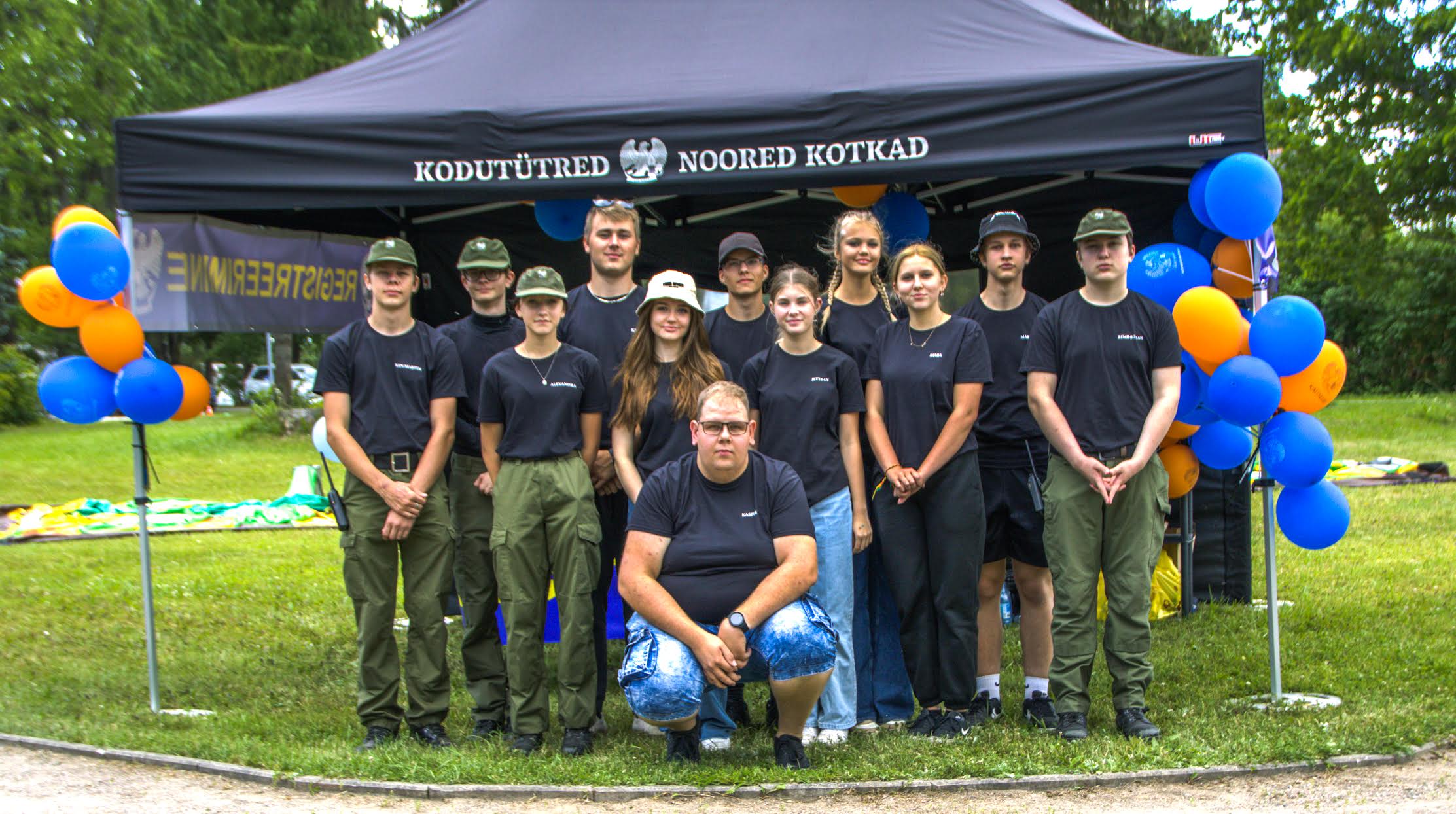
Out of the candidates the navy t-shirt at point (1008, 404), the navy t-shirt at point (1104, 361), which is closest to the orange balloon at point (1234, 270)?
the navy t-shirt at point (1104, 361)

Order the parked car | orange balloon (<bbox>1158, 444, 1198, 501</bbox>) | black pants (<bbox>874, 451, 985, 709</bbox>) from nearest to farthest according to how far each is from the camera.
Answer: black pants (<bbox>874, 451, 985, 709</bbox>) → orange balloon (<bbox>1158, 444, 1198, 501</bbox>) → the parked car

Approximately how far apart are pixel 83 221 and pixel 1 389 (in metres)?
23.1

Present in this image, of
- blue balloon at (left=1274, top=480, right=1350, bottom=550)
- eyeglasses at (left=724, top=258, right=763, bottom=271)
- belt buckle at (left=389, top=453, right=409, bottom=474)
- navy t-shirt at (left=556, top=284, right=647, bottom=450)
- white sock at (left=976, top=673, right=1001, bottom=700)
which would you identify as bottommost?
white sock at (left=976, top=673, right=1001, bottom=700)

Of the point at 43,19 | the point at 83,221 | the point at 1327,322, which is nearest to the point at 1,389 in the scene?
the point at 43,19

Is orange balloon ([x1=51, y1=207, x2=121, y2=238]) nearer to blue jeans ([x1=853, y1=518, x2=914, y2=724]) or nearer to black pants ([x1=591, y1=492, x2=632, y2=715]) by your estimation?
black pants ([x1=591, y1=492, x2=632, y2=715])

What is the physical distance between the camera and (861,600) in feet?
16.4

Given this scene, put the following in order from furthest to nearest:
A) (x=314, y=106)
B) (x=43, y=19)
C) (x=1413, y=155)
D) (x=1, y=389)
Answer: (x=43, y=19), (x=1, y=389), (x=1413, y=155), (x=314, y=106)

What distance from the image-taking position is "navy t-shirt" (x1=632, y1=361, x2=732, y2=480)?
15.5 ft

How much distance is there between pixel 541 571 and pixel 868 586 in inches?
52.1

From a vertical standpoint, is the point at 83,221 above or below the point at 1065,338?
above

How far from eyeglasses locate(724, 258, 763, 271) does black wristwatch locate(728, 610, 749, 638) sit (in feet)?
4.86

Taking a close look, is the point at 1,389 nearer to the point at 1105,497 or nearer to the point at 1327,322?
the point at 1105,497

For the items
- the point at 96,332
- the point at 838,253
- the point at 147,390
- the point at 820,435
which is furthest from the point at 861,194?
the point at 96,332

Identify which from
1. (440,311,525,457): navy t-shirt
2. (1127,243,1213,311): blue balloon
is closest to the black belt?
(440,311,525,457): navy t-shirt
